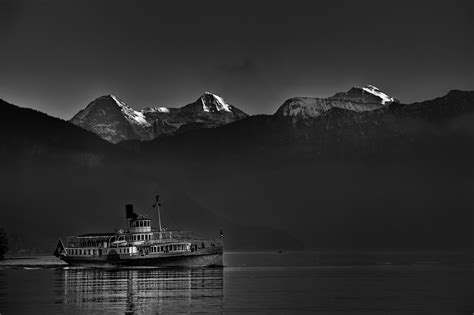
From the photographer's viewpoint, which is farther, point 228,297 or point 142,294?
point 142,294

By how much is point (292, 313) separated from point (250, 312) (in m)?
5.85

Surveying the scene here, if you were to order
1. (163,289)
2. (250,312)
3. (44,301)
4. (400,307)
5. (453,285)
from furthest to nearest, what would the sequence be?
(453,285)
(163,289)
(44,301)
(400,307)
(250,312)

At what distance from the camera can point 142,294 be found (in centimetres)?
15662

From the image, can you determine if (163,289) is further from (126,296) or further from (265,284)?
(265,284)

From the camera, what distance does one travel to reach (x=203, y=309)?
423 feet

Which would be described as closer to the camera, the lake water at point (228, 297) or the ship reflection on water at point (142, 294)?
the lake water at point (228, 297)

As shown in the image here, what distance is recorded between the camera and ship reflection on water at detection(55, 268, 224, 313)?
132 metres

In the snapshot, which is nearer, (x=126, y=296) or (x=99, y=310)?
→ (x=99, y=310)

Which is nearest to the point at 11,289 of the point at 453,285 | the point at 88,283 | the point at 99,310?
the point at 88,283

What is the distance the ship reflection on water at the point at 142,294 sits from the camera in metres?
132

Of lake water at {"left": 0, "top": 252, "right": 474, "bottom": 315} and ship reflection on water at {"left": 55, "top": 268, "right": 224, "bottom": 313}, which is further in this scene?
ship reflection on water at {"left": 55, "top": 268, "right": 224, "bottom": 313}

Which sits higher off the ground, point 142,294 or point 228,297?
point 142,294

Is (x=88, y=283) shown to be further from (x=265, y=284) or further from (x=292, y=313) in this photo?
(x=292, y=313)

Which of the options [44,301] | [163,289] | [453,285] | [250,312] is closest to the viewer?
[250,312]
